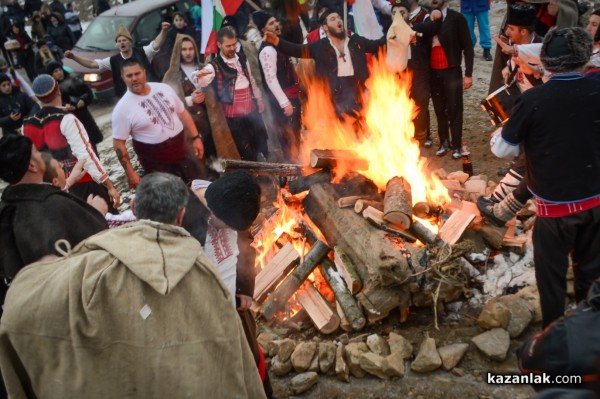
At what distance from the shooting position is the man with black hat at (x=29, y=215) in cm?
305

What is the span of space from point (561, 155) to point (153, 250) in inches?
117

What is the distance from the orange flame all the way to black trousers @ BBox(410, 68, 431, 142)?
0.10 m

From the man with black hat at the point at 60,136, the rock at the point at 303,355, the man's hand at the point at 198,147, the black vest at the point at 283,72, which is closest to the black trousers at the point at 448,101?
the black vest at the point at 283,72

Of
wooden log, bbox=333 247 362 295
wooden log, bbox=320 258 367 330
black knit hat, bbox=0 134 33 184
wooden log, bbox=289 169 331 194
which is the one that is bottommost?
wooden log, bbox=320 258 367 330

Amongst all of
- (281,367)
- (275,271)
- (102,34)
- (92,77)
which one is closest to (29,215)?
(281,367)

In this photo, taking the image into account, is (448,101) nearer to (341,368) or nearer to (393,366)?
(393,366)

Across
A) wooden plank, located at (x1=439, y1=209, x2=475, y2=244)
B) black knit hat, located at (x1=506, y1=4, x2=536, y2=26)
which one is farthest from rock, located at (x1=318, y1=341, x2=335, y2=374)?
black knit hat, located at (x1=506, y1=4, x2=536, y2=26)

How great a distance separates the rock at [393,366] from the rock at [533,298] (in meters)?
1.35

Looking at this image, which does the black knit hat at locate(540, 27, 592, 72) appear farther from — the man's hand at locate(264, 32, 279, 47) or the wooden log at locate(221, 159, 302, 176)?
the man's hand at locate(264, 32, 279, 47)

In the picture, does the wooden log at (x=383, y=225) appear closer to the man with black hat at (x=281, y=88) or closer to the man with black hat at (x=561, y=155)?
the man with black hat at (x=561, y=155)

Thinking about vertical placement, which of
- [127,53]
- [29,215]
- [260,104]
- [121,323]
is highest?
[127,53]

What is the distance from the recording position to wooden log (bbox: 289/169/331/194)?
5812 mm

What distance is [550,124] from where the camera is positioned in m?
3.40

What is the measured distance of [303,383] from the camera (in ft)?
12.9
